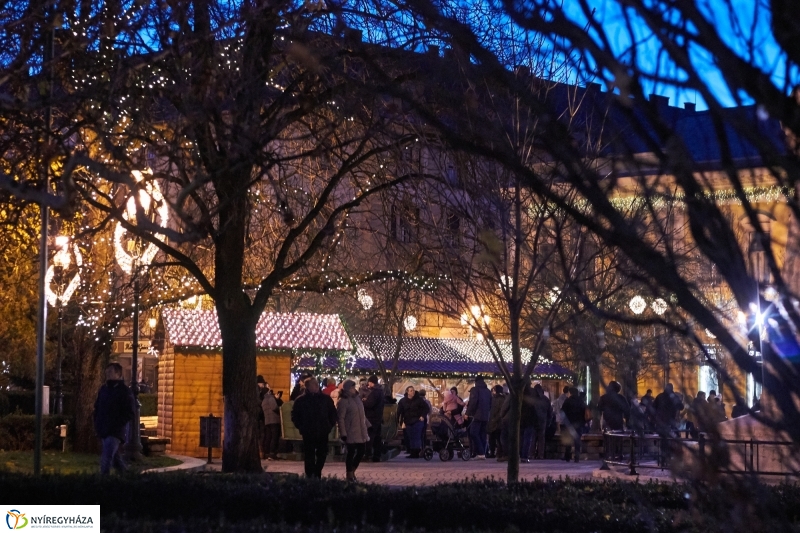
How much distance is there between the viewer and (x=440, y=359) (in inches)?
1430

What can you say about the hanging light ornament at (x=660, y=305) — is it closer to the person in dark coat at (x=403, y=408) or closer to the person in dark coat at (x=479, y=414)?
A: the person in dark coat at (x=479, y=414)

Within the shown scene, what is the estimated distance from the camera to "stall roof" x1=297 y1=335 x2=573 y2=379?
35312mm

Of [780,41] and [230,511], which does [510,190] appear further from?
[780,41]

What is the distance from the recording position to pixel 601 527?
30.0ft

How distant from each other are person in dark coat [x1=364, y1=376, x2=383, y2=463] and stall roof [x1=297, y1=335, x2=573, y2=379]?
28.3 ft

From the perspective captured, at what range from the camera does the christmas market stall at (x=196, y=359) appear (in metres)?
24.3

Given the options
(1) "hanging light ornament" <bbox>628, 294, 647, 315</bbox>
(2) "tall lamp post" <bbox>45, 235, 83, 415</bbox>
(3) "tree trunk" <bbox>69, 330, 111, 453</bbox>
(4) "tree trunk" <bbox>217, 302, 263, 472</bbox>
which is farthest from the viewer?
(1) "hanging light ornament" <bbox>628, 294, 647, 315</bbox>

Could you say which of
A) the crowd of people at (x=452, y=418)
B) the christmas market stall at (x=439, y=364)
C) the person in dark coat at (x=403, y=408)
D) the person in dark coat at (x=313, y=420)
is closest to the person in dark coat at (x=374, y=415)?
the crowd of people at (x=452, y=418)

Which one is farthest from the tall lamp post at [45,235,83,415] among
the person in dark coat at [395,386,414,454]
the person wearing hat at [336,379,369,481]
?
the person in dark coat at [395,386,414,454]

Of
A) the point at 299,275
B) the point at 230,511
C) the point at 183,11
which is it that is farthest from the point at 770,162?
the point at 299,275

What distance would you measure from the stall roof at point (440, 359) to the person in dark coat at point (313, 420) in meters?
16.0

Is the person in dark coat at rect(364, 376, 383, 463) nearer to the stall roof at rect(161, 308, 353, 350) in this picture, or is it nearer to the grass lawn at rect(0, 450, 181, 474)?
the stall roof at rect(161, 308, 353, 350)

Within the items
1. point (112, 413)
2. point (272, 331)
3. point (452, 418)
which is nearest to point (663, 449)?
point (112, 413)

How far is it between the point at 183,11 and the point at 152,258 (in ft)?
24.0
